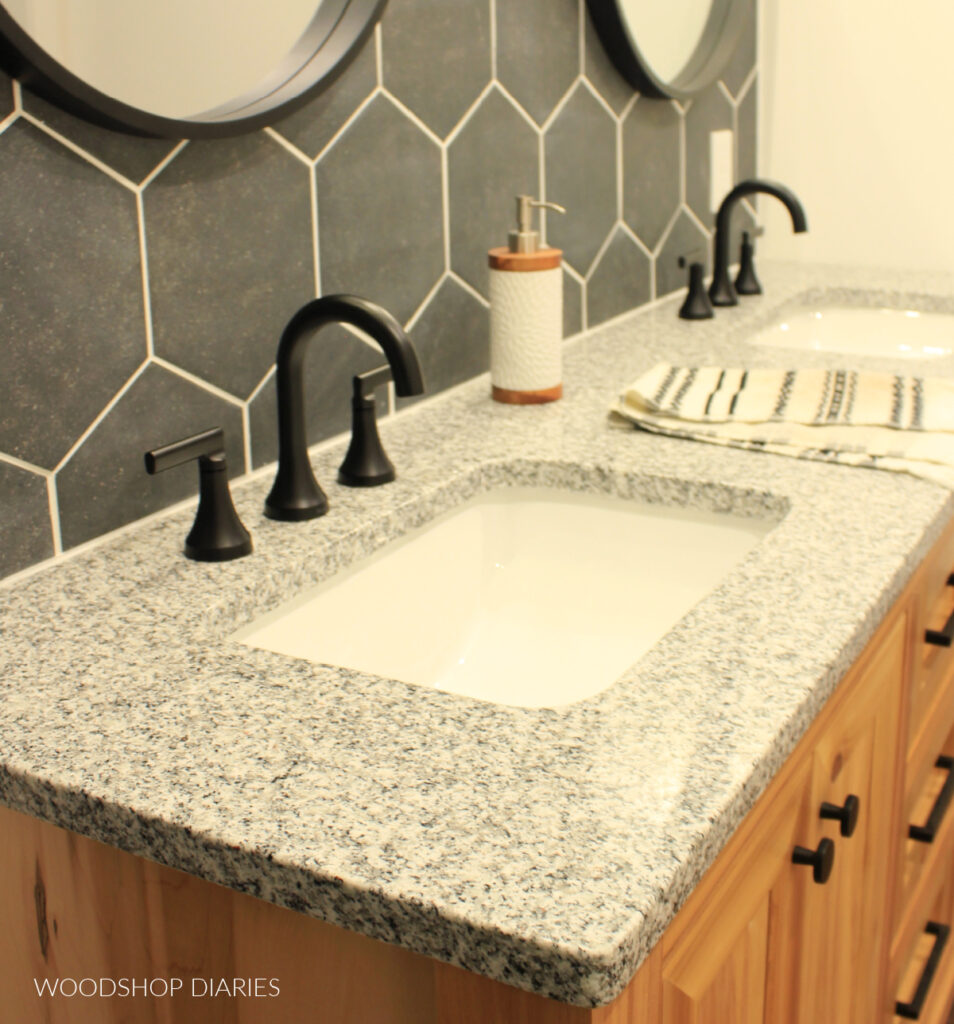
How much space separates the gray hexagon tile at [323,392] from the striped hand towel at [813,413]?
0.92ft

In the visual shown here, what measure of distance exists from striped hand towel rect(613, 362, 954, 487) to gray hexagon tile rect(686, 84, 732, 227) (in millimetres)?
700

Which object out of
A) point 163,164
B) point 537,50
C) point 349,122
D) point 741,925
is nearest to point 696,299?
point 537,50

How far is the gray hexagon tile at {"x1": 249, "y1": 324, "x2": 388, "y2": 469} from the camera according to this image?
4.00 feet

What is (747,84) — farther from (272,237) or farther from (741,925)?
(741,925)

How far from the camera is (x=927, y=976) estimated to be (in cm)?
145

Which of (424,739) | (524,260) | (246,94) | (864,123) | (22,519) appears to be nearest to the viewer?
(424,739)

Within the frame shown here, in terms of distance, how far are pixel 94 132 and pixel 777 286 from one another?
131 cm

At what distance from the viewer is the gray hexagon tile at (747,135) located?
2.19 meters

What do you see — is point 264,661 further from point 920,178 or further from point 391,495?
point 920,178

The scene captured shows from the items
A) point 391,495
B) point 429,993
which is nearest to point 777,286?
point 391,495

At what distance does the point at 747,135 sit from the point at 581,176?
63cm

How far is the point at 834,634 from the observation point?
0.87 m

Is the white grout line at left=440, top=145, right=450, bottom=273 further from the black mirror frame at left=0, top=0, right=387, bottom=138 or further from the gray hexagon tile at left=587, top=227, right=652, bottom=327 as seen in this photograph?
the gray hexagon tile at left=587, top=227, right=652, bottom=327

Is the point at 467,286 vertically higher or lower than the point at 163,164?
lower
